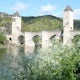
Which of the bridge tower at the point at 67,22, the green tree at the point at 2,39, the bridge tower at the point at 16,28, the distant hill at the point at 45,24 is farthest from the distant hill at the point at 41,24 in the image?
the bridge tower at the point at 67,22

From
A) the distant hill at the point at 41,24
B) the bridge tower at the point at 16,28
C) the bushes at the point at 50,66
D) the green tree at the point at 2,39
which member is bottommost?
the bushes at the point at 50,66

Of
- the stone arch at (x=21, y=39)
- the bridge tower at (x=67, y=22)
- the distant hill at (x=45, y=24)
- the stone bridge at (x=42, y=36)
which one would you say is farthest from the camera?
the distant hill at (x=45, y=24)

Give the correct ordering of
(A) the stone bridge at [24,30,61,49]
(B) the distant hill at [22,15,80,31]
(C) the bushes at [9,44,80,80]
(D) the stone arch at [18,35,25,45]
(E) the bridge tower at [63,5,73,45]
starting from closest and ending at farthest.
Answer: (C) the bushes at [9,44,80,80]
(E) the bridge tower at [63,5,73,45]
(A) the stone bridge at [24,30,61,49]
(D) the stone arch at [18,35,25,45]
(B) the distant hill at [22,15,80,31]

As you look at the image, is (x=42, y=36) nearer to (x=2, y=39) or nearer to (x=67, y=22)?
(x=67, y=22)

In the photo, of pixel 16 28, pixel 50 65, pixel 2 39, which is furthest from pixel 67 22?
pixel 50 65

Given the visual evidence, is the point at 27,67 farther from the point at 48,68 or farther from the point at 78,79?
the point at 78,79

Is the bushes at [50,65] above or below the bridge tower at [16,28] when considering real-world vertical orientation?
below

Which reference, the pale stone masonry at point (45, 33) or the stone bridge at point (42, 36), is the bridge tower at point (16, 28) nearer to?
the pale stone masonry at point (45, 33)

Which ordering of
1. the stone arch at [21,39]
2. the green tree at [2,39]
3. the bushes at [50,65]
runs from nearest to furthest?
the bushes at [50,65], the green tree at [2,39], the stone arch at [21,39]

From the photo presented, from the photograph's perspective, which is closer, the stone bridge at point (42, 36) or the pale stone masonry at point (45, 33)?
the pale stone masonry at point (45, 33)

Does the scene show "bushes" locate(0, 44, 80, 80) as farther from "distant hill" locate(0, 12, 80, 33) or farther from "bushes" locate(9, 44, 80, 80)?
"distant hill" locate(0, 12, 80, 33)

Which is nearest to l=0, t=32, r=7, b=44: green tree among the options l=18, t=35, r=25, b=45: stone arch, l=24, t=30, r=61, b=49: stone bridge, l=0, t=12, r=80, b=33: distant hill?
l=18, t=35, r=25, b=45: stone arch

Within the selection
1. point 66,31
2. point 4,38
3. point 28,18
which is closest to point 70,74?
point 66,31

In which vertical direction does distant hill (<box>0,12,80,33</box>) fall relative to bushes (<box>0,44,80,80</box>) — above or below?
above
